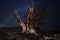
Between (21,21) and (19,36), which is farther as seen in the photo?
(21,21)

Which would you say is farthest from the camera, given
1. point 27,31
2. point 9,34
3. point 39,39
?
point 27,31

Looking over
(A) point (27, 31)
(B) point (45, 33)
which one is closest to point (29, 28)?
(A) point (27, 31)

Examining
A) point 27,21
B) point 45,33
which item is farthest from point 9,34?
point 45,33

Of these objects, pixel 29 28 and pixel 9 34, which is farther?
pixel 29 28

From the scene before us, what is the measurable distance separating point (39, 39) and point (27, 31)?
327 centimetres

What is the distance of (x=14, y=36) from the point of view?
19.1m

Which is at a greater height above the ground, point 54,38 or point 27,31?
point 27,31

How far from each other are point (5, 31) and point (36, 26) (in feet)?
11.8

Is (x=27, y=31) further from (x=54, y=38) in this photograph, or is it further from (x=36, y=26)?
(x=54, y=38)

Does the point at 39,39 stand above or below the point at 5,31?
below

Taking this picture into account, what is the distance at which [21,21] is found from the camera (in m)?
21.2

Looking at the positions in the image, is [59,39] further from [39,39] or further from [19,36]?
[19,36]

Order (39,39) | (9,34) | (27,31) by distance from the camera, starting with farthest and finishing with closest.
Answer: (27,31)
(9,34)
(39,39)

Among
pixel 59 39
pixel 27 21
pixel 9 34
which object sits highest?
pixel 27 21
